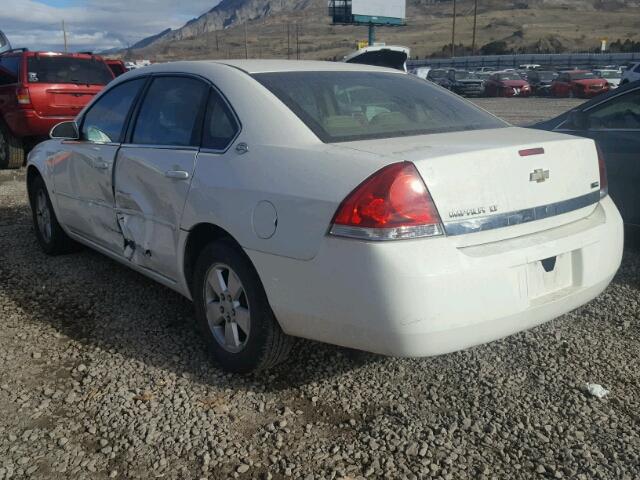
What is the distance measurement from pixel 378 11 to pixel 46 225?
58.1 meters

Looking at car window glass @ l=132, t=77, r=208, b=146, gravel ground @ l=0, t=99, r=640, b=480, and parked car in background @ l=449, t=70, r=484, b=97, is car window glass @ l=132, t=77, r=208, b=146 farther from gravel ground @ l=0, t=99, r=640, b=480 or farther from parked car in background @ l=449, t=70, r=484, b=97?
parked car in background @ l=449, t=70, r=484, b=97

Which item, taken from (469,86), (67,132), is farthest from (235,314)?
(469,86)

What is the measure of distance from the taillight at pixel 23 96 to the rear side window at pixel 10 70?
313mm

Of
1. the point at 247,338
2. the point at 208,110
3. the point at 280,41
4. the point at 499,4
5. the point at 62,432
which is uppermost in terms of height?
the point at 499,4

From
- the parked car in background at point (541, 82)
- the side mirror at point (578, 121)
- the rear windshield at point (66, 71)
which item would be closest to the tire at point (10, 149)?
the rear windshield at point (66, 71)

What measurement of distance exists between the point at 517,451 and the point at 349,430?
71cm

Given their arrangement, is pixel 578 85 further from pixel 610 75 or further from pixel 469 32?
pixel 469 32

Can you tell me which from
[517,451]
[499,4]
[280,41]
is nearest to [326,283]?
[517,451]

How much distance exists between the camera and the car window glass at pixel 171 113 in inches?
137

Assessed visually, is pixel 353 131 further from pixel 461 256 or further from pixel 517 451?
pixel 517 451

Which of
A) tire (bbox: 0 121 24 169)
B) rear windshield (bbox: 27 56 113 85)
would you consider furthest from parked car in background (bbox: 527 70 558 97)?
tire (bbox: 0 121 24 169)

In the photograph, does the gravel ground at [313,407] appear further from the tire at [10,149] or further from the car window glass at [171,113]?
the tire at [10,149]

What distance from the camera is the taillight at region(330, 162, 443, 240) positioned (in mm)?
2475

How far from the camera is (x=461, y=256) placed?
2.52 metres
